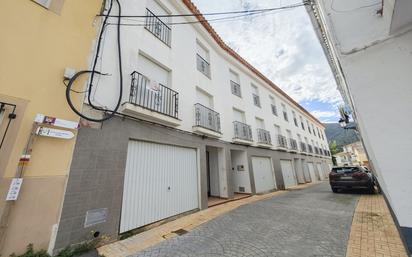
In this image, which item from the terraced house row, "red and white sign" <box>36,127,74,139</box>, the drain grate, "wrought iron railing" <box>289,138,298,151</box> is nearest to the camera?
"red and white sign" <box>36,127,74,139</box>

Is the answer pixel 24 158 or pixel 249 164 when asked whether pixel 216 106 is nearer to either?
pixel 249 164

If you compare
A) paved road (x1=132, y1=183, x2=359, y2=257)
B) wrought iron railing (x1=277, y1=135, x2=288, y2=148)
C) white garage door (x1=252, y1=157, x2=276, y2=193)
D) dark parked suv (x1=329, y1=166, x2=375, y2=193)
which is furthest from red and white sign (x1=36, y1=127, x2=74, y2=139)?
wrought iron railing (x1=277, y1=135, x2=288, y2=148)

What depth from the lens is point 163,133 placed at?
5.82 metres

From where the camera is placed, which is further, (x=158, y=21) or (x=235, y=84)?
(x=235, y=84)

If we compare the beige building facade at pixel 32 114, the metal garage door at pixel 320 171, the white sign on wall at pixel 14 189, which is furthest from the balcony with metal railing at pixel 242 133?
the metal garage door at pixel 320 171

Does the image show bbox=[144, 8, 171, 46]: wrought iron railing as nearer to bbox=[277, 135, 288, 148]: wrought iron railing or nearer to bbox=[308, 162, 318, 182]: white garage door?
bbox=[277, 135, 288, 148]: wrought iron railing

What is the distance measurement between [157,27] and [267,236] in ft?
26.4

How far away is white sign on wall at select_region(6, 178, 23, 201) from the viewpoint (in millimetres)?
2906

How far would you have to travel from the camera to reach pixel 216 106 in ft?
29.7

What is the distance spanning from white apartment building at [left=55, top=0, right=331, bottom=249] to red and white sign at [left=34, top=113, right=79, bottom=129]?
21 cm

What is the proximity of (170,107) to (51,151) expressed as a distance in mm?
3583

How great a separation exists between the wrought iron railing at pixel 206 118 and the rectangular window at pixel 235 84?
325 cm

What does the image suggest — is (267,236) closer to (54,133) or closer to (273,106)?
(54,133)

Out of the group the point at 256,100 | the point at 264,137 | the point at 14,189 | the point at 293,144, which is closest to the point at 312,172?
the point at 293,144
